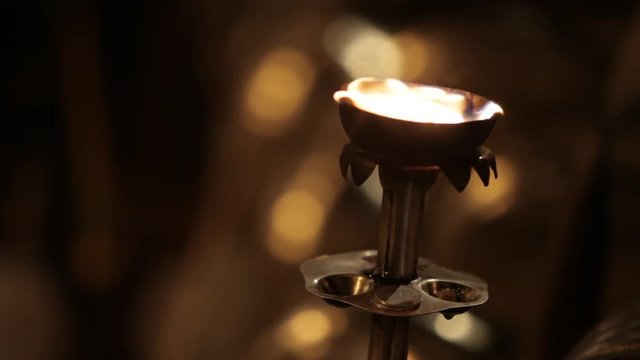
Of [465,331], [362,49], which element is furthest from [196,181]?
[465,331]

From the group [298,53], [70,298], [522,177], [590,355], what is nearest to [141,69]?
[298,53]

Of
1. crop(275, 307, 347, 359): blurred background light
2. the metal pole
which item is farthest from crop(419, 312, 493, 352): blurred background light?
the metal pole

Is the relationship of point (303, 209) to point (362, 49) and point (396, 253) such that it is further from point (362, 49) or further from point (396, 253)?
point (396, 253)

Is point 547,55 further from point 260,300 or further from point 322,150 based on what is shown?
point 260,300

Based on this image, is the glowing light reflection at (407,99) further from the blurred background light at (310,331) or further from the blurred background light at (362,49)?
the blurred background light at (310,331)

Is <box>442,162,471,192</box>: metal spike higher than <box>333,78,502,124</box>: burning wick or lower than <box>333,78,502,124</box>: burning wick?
lower

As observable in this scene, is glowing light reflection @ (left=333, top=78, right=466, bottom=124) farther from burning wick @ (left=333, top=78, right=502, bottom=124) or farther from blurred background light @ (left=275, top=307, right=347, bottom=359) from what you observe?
blurred background light @ (left=275, top=307, right=347, bottom=359)
